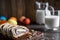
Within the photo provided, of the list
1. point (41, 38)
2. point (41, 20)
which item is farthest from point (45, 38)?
point (41, 20)

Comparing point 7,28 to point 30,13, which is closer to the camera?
point 7,28

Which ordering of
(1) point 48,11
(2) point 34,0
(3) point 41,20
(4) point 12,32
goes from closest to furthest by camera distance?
(4) point 12,32 → (1) point 48,11 → (3) point 41,20 → (2) point 34,0

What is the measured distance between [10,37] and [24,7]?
74 cm

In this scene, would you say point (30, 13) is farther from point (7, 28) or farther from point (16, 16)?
point (7, 28)

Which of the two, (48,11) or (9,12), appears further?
(9,12)

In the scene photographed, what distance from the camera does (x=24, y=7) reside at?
1.93m

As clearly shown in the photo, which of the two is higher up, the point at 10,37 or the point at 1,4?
the point at 1,4

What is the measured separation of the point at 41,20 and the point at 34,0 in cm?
25

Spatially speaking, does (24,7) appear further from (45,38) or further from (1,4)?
(45,38)

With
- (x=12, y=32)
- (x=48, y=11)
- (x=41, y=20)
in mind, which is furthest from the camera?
(x=41, y=20)

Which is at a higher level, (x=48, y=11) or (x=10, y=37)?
(x=48, y=11)

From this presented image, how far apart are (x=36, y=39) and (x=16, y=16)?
769mm

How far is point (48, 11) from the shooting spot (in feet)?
5.23

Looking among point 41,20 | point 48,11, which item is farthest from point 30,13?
point 48,11
